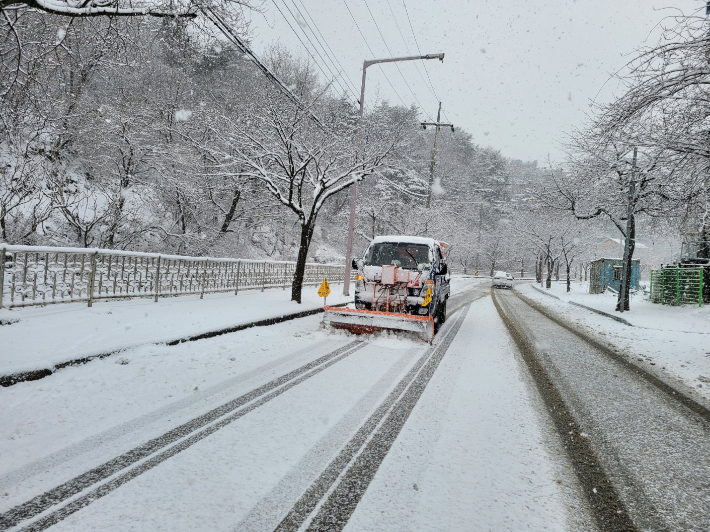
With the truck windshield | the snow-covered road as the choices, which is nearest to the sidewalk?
the snow-covered road

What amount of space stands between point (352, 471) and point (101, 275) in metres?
8.62

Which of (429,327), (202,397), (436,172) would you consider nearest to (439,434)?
(202,397)

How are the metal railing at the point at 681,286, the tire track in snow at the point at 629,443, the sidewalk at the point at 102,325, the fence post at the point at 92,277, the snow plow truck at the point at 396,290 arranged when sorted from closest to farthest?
the tire track in snow at the point at 629,443
the sidewalk at the point at 102,325
the snow plow truck at the point at 396,290
the fence post at the point at 92,277
the metal railing at the point at 681,286

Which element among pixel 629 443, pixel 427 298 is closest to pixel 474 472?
pixel 629 443

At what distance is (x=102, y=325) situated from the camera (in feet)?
24.7

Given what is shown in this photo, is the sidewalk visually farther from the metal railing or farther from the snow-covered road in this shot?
the metal railing

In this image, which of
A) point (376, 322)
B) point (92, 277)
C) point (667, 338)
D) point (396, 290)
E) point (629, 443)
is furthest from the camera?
point (667, 338)

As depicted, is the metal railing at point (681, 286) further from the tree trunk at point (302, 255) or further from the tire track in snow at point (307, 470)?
the tire track in snow at point (307, 470)

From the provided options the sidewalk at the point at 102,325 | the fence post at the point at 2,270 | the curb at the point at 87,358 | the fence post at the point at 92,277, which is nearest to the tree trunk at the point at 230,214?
the sidewalk at the point at 102,325

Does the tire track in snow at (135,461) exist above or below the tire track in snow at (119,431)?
above

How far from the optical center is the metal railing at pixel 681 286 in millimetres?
18000

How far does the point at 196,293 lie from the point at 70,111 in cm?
1114

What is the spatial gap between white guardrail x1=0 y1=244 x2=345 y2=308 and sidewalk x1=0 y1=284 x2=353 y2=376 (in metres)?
0.27

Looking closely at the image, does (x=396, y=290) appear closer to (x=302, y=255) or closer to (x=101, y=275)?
(x=302, y=255)
